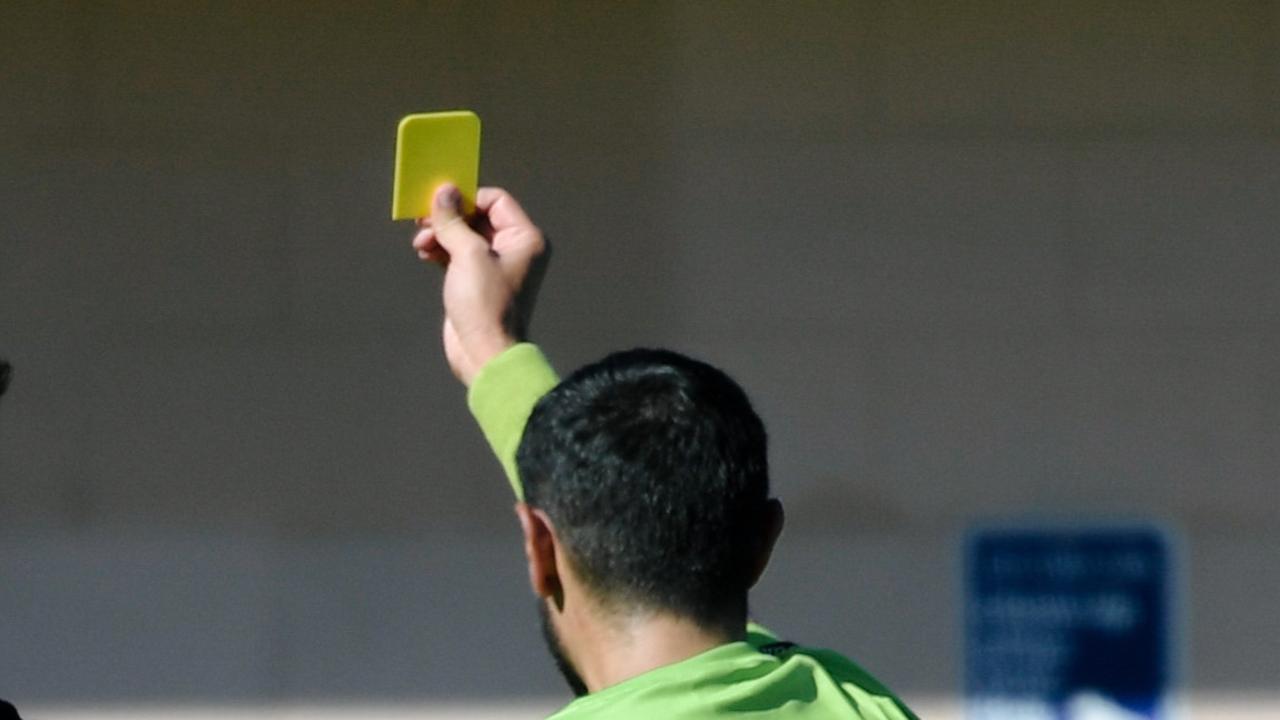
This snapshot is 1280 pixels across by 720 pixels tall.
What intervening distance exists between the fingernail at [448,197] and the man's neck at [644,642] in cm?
53

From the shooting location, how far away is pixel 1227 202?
3.96 m

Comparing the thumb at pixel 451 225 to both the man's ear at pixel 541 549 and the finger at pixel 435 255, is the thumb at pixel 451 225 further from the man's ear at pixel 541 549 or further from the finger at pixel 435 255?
the man's ear at pixel 541 549

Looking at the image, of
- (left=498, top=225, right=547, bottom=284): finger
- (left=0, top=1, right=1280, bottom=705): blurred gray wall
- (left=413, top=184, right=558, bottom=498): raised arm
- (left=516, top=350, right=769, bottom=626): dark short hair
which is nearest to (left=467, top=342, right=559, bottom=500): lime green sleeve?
(left=413, top=184, right=558, bottom=498): raised arm

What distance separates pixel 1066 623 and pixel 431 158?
2.46 m

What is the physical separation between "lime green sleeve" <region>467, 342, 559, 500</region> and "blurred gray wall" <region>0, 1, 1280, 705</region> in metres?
2.02

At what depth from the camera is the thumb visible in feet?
6.40

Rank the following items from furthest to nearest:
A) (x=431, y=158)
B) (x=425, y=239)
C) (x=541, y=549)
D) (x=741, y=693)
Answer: (x=425, y=239) < (x=431, y=158) < (x=541, y=549) < (x=741, y=693)

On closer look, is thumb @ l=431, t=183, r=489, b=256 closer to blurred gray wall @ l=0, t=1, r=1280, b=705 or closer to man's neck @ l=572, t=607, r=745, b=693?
man's neck @ l=572, t=607, r=745, b=693

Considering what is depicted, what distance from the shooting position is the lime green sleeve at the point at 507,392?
74.8 inches

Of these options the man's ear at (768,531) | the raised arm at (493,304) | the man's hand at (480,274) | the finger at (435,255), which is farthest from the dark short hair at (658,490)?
the finger at (435,255)

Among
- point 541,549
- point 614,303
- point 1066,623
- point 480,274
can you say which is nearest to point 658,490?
point 541,549

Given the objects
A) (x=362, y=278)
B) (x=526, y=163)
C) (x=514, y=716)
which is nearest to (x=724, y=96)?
(x=526, y=163)

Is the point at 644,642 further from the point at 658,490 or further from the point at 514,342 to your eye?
the point at 514,342

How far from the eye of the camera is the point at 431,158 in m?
1.92
